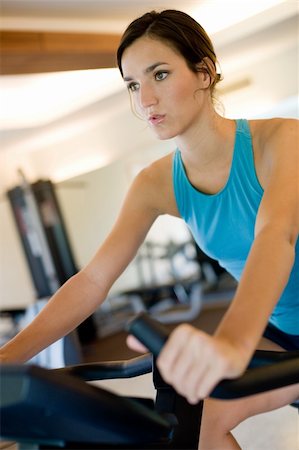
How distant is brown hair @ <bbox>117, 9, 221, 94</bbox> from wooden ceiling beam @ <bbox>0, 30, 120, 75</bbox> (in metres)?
3.09

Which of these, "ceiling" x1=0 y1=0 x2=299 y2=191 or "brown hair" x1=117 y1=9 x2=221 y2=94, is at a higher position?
"ceiling" x1=0 y1=0 x2=299 y2=191

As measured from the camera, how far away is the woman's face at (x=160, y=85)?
3.87 feet

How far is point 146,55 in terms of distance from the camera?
119 cm

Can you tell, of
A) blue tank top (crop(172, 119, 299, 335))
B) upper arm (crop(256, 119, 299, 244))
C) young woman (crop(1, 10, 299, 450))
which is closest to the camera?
upper arm (crop(256, 119, 299, 244))

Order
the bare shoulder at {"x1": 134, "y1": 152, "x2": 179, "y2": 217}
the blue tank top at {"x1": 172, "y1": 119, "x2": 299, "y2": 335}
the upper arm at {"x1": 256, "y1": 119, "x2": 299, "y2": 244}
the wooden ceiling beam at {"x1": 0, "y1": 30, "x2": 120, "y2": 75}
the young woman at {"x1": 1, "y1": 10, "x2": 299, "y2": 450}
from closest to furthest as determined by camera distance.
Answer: the upper arm at {"x1": 256, "y1": 119, "x2": 299, "y2": 244}, the young woman at {"x1": 1, "y1": 10, "x2": 299, "y2": 450}, the blue tank top at {"x1": 172, "y1": 119, "x2": 299, "y2": 335}, the bare shoulder at {"x1": 134, "y1": 152, "x2": 179, "y2": 217}, the wooden ceiling beam at {"x1": 0, "y1": 30, "x2": 120, "y2": 75}

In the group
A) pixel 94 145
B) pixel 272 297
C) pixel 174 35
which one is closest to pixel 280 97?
pixel 94 145

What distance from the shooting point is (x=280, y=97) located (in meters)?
7.35

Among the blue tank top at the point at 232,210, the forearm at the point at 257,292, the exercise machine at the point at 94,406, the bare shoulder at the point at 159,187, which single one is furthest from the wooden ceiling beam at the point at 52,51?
the exercise machine at the point at 94,406

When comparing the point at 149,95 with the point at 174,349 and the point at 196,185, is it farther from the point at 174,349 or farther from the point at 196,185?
the point at 174,349

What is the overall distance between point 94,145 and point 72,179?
708 mm

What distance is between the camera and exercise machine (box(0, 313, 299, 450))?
640 millimetres

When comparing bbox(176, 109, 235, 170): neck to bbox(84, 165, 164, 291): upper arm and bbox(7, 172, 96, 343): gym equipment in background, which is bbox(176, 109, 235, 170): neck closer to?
bbox(84, 165, 164, 291): upper arm

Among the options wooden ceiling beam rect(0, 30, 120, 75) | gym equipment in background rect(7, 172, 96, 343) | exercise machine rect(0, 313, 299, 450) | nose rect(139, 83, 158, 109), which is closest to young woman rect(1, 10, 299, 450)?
nose rect(139, 83, 158, 109)

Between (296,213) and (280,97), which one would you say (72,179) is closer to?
(280,97)
